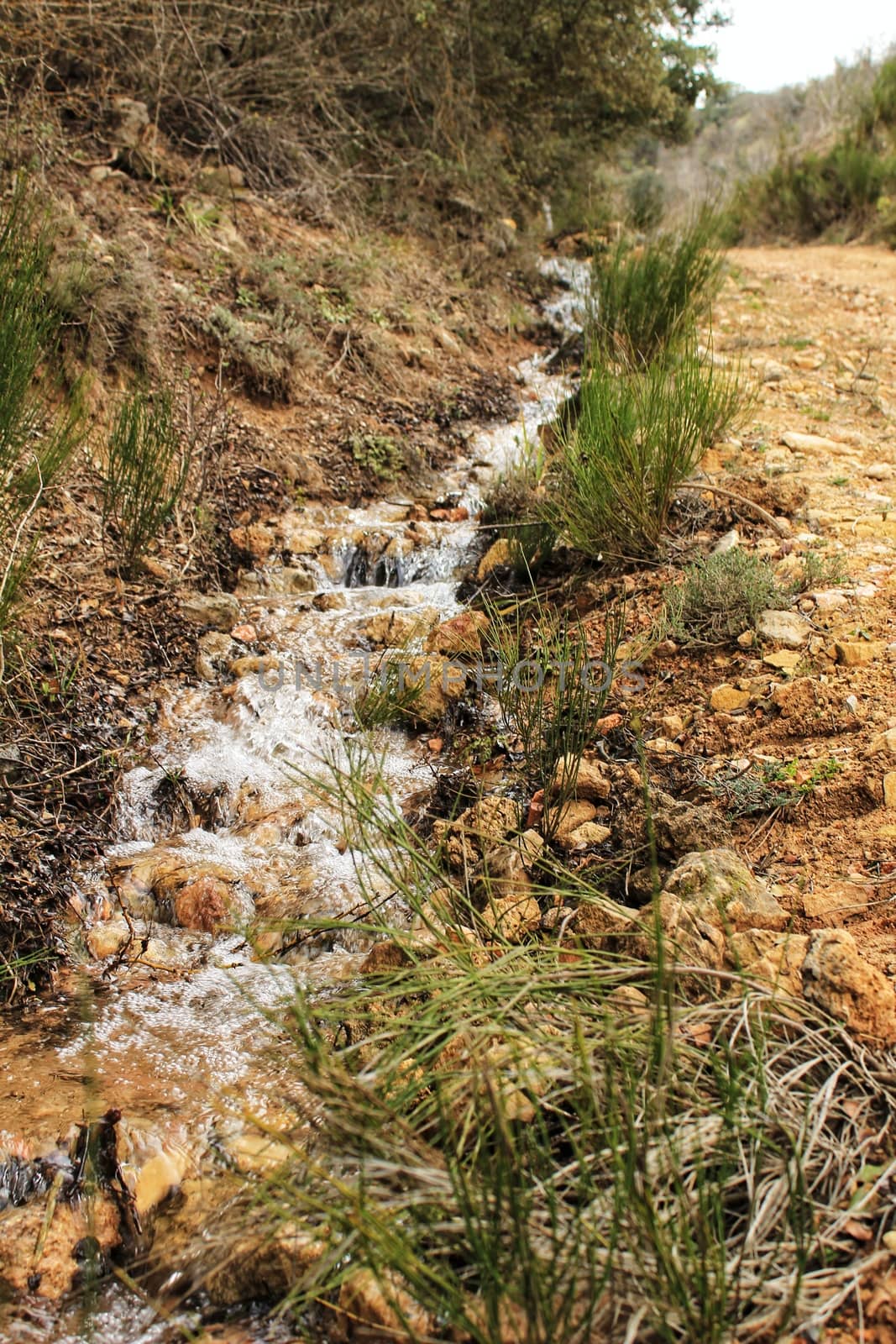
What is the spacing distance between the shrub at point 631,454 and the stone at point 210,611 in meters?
1.35

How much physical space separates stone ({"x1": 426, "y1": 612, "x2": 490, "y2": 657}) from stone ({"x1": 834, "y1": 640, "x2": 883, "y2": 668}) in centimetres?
120

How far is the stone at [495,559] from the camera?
3.85 meters

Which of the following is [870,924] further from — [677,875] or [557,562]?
[557,562]

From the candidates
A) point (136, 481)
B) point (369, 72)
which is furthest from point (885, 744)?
point (369, 72)

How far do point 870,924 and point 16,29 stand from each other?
5905mm

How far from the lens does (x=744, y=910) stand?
163cm

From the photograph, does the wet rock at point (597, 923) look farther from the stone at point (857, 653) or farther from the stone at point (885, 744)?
the stone at point (857, 653)

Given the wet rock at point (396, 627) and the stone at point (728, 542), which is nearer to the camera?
the stone at point (728, 542)

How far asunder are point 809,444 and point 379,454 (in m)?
2.23

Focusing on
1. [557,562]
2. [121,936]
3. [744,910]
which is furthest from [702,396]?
[121,936]

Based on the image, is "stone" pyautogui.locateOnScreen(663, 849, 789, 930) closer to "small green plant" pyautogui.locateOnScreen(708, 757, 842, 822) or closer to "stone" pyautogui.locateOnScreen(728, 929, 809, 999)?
"stone" pyautogui.locateOnScreen(728, 929, 809, 999)

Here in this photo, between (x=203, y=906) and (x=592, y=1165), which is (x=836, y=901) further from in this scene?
(x=203, y=906)

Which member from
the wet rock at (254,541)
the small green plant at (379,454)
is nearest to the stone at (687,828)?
the wet rock at (254,541)

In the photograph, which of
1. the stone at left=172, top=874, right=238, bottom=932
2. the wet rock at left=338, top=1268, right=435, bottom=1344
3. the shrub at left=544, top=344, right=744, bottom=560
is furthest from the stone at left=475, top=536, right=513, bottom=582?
the wet rock at left=338, top=1268, right=435, bottom=1344
